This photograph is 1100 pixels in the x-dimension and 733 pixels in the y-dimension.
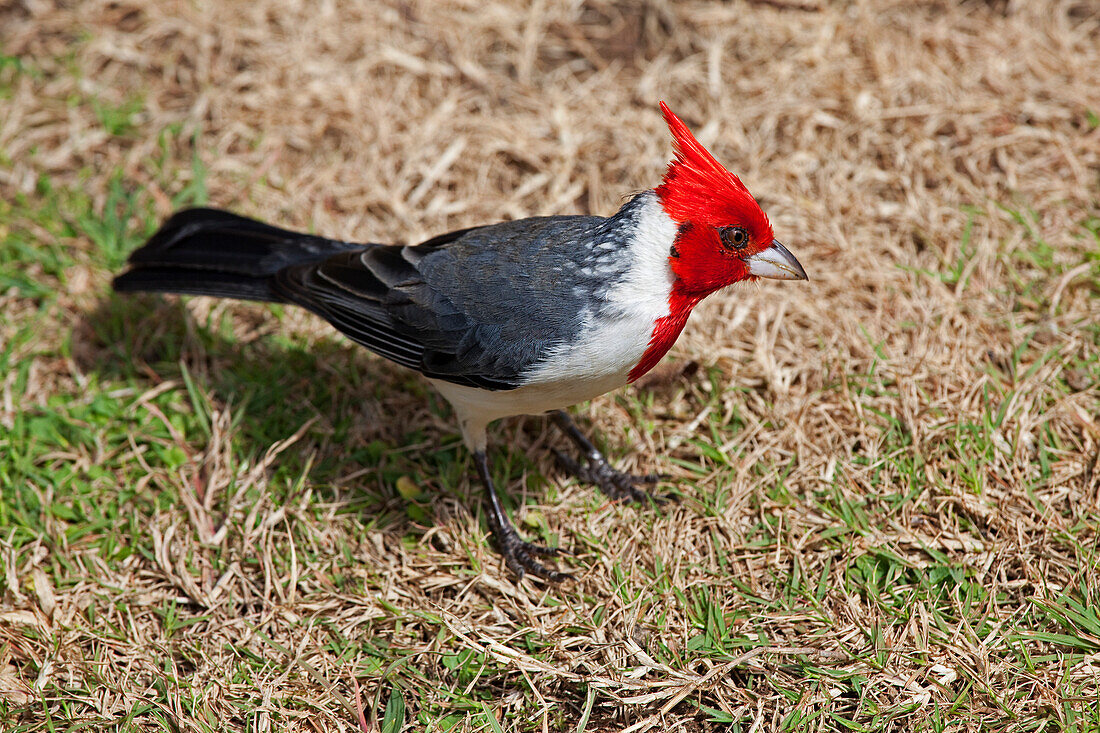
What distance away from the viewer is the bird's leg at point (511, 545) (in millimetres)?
3715

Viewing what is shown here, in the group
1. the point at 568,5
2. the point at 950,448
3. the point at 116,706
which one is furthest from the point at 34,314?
the point at 950,448

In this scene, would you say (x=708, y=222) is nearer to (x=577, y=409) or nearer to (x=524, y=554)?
(x=577, y=409)

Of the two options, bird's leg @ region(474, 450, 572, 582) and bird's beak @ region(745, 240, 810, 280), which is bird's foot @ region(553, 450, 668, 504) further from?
bird's beak @ region(745, 240, 810, 280)

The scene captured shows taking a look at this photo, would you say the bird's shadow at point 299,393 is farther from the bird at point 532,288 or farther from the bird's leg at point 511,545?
the bird at point 532,288

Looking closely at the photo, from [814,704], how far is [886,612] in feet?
1.64

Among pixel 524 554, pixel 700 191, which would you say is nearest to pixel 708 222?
pixel 700 191

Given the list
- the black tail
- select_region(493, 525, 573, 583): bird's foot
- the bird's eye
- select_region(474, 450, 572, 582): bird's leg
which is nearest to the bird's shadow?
select_region(474, 450, 572, 582): bird's leg

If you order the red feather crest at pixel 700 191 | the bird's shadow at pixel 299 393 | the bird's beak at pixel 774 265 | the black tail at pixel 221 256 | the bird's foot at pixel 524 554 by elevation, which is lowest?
the bird's foot at pixel 524 554

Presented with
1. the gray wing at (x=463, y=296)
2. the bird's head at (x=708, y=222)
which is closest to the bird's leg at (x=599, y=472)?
the gray wing at (x=463, y=296)

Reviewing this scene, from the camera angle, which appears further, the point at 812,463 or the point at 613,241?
the point at 812,463

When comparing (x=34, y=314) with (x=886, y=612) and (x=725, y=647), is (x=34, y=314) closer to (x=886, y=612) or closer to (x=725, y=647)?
(x=725, y=647)

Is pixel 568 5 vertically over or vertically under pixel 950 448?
over

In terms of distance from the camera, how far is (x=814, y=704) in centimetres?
310

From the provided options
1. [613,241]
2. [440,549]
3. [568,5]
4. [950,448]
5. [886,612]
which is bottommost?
[440,549]
